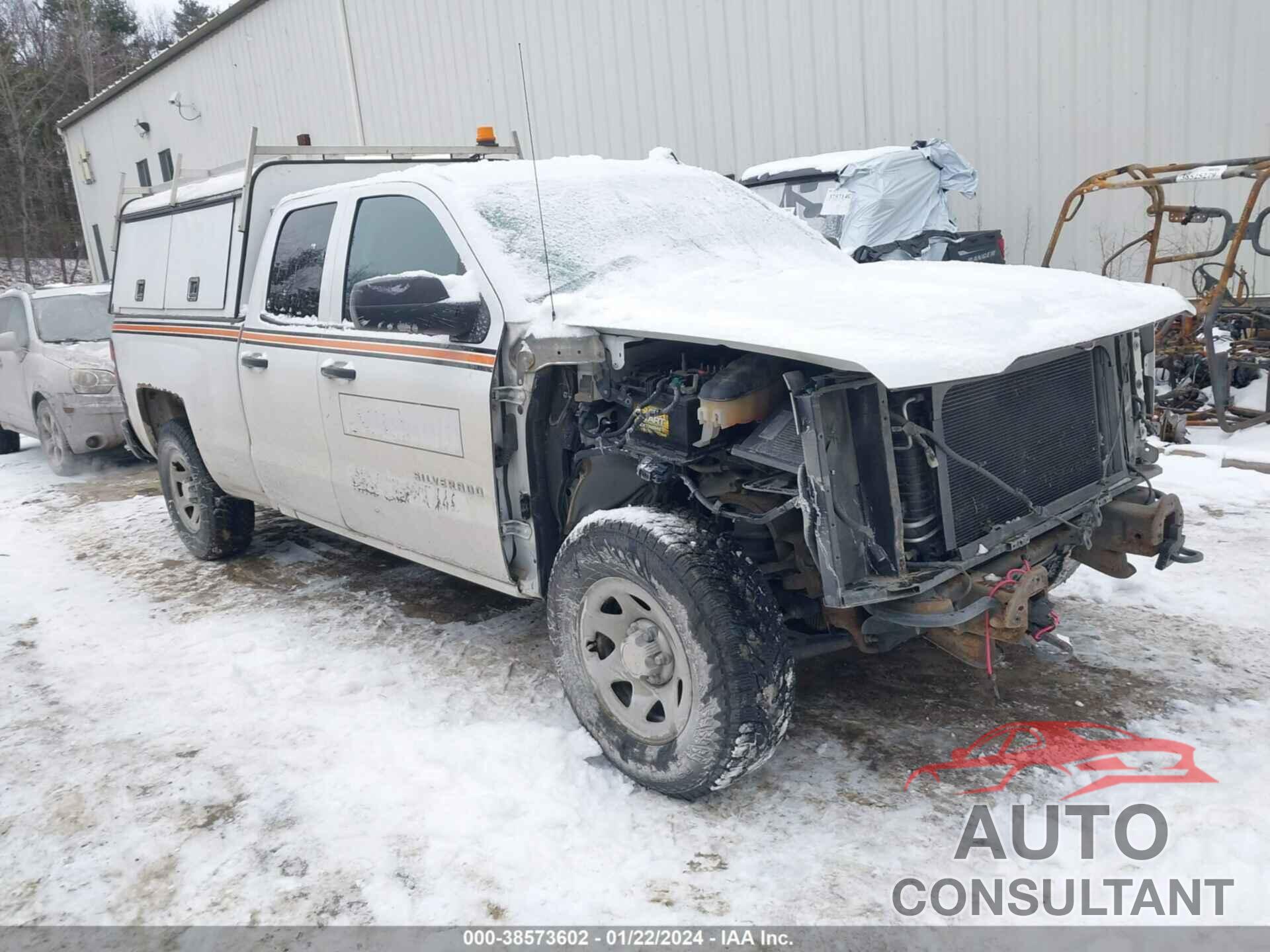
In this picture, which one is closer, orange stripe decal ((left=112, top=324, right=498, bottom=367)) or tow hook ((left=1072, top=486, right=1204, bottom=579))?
tow hook ((left=1072, top=486, right=1204, bottom=579))

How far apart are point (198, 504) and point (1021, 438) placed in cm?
472

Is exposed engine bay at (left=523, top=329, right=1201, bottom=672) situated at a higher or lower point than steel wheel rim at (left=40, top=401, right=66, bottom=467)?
higher

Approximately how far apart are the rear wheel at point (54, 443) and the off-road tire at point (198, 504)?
12.4ft

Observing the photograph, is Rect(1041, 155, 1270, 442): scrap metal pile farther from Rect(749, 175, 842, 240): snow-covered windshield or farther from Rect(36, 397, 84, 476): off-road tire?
Rect(36, 397, 84, 476): off-road tire

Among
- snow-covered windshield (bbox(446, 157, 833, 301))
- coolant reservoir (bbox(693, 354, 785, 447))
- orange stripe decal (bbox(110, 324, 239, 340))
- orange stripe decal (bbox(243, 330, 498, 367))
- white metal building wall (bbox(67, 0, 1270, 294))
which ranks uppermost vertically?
white metal building wall (bbox(67, 0, 1270, 294))

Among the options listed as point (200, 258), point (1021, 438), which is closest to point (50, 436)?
point (200, 258)

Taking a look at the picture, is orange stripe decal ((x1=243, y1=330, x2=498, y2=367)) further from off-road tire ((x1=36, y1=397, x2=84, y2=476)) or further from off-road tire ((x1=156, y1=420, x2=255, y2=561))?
off-road tire ((x1=36, y1=397, x2=84, y2=476))

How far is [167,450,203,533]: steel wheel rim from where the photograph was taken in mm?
Answer: 5762

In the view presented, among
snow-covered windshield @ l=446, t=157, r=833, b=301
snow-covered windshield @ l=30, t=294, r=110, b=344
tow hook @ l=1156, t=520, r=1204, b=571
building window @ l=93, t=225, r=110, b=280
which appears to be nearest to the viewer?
tow hook @ l=1156, t=520, r=1204, b=571

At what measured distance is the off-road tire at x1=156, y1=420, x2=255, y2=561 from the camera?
565cm

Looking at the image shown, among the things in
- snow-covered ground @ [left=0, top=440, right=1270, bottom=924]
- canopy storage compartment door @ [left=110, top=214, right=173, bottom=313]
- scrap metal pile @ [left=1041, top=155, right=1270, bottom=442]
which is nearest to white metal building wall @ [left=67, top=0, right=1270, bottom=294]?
scrap metal pile @ [left=1041, top=155, right=1270, bottom=442]

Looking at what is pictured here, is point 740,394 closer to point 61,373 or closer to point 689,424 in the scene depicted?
point 689,424

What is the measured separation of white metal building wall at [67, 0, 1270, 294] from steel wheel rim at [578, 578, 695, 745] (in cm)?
736

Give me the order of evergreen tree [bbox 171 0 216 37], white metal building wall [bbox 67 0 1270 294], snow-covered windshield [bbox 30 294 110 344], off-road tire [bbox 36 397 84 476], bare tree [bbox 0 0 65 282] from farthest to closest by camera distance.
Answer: evergreen tree [bbox 171 0 216 37]
bare tree [bbox 0 0 65 282]
snow-covered windshield [bbox 30 294 110 344]
off-road tire [bbox 36 397 84 476]
white metal building wall [bbox 67 0 1270 294]
